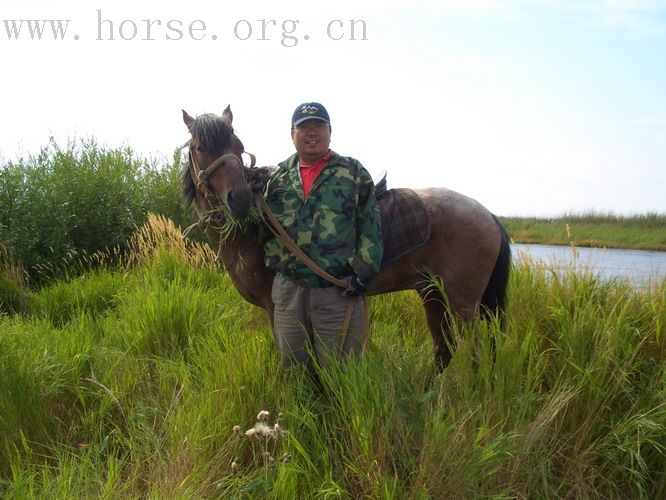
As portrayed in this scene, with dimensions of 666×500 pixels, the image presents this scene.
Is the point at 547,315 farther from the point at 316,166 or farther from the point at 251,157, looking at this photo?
the point at 251,157

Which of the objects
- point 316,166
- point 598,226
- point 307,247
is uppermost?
point 316,166

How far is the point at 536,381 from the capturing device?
2.98 meters

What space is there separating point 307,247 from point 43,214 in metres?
8.86

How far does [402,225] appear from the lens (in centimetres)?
387

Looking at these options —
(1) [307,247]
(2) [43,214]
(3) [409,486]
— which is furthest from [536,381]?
(2) [43,214]

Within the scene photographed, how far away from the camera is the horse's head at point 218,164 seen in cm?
312

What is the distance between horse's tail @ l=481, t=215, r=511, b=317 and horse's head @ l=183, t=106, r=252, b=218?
2.06 meters

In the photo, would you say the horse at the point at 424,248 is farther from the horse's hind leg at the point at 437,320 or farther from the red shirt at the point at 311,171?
the red shirt at the point at 311,171

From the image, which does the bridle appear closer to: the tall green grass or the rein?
the rein

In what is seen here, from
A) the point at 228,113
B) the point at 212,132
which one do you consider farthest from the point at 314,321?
the point at 228,113

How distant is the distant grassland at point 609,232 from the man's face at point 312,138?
87.4 feet

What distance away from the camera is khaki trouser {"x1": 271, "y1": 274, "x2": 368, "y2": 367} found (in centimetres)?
319

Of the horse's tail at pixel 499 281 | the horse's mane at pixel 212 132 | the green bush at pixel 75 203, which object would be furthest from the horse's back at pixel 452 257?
the green bush at pixel 75 203

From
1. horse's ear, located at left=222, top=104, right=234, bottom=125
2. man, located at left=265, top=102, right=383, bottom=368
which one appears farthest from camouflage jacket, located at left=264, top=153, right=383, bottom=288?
horse's ear, located at left=222, top=104, right=234, bottom=125
